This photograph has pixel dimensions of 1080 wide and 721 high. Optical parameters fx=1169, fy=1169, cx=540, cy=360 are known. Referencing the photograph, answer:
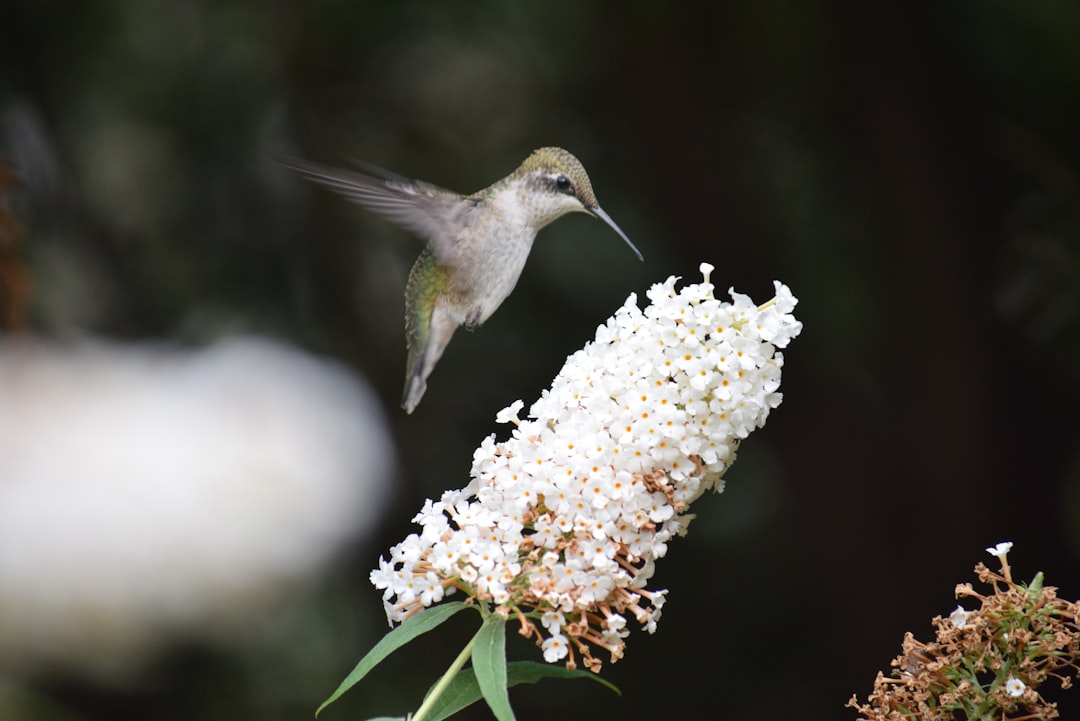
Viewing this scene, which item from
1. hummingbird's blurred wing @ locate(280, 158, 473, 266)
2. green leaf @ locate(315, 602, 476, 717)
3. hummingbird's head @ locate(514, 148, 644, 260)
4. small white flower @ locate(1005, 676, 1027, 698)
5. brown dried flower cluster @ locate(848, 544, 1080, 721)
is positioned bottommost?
small white flower @ locate(1005, 676, 1027, 698)

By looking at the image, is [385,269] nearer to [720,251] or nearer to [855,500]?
[720,251]

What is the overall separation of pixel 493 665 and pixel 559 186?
0.82 m

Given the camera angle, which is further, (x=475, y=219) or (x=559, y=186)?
(x=475, y=219)

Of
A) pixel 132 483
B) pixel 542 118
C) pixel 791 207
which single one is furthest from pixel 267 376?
pixel 791 207

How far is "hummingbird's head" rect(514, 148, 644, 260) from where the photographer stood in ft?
5.86

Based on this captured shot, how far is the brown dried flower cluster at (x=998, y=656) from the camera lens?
115cm

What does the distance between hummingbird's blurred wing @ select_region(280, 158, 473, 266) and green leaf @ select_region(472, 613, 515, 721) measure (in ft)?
2.43

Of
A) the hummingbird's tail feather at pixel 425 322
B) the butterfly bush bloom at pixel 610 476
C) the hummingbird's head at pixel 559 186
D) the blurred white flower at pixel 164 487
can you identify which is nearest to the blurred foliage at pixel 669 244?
the blurred white flower at pixel 164 487

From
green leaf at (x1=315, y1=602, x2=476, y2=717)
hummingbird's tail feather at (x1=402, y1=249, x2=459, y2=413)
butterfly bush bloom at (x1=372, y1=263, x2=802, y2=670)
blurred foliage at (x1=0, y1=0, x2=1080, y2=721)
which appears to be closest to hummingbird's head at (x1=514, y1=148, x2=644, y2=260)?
hummingbird's tail feather at (x1=402, y1=249, x2=459, y2=413)

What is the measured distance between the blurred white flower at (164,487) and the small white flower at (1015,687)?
2805mm

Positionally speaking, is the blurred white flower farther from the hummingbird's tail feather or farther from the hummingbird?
the hummingbird

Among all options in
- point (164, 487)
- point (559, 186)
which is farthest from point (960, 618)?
point (164, 487)

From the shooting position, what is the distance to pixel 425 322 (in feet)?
6.79

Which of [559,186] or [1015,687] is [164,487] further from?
[1015,687]
